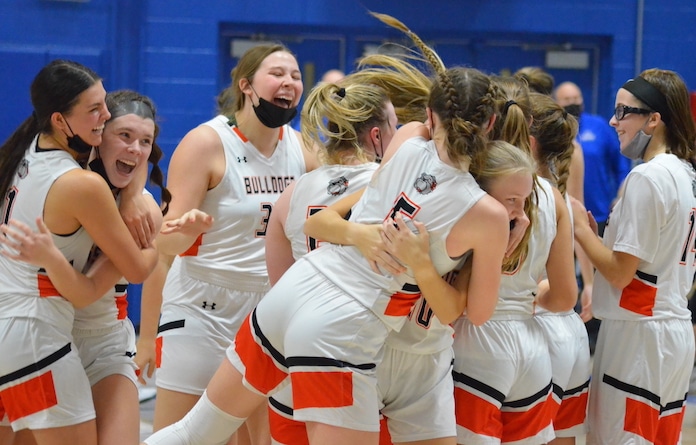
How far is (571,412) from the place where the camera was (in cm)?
394

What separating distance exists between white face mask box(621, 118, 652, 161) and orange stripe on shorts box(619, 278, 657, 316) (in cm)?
56

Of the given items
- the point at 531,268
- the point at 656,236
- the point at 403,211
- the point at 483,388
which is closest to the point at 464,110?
the point at 403,211

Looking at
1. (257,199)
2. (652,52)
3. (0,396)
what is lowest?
(0,396)

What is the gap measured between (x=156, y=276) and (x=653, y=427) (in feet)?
7.31

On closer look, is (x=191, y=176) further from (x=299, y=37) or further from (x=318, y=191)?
(x=299, y=37)

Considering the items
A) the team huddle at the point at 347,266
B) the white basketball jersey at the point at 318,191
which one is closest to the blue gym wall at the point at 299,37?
the team huddle at the point at 347,266

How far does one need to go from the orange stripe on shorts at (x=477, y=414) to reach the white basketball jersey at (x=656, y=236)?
836 millimetres

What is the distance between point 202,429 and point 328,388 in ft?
1.67

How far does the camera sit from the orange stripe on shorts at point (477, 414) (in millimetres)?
3457

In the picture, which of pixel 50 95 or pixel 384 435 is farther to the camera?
pixel 384 435

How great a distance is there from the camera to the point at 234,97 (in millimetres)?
4402

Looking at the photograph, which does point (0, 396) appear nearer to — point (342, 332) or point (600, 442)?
point (342, 332)

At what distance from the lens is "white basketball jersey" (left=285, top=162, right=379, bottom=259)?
133 inches

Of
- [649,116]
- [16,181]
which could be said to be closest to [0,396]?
[16,181]
